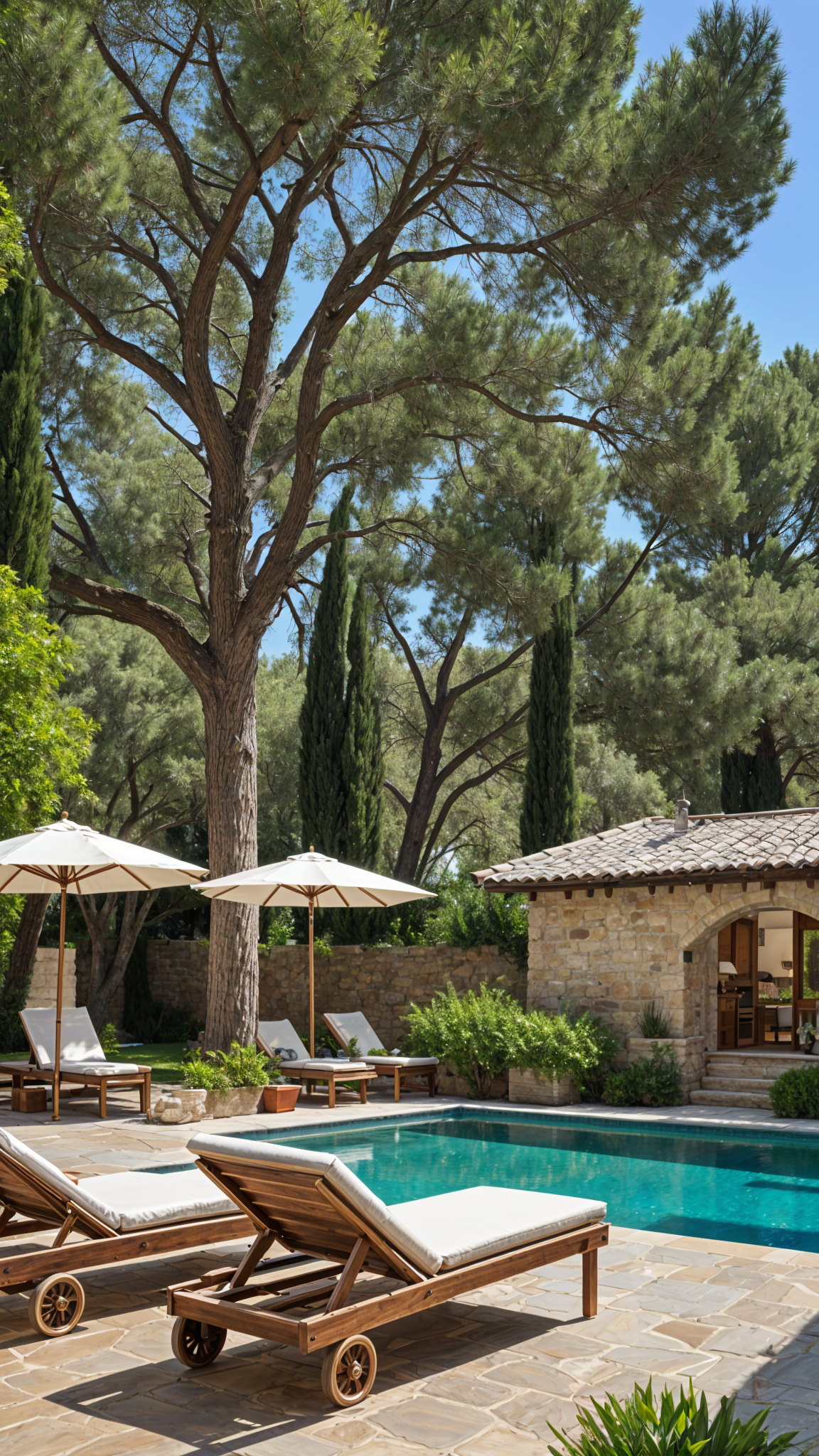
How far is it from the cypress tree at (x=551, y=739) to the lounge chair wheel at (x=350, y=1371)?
13.8 metres

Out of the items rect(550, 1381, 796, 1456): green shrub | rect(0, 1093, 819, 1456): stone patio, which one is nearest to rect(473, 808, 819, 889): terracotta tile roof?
rect(0, 1093, 819, 1456): stone patio

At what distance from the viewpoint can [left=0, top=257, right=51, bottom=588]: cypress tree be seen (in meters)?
12.2

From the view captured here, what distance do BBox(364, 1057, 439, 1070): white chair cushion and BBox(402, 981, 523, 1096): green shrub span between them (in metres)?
0.22

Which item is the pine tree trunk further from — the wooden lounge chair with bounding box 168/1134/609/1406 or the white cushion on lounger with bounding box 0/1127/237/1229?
the wooden lounge chair with bounding box 168/1134/609/1406

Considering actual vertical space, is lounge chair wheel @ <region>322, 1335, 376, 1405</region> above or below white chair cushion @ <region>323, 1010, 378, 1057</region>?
above

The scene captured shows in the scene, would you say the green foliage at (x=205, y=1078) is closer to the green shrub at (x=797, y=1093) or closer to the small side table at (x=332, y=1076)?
the small side table at (x=332, y=1076)

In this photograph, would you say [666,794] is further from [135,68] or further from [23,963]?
[135,68]

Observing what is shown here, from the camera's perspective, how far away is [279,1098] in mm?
11203

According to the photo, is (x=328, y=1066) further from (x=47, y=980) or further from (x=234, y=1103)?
(x=47, y=980)

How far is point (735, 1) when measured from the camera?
10438 millimetres

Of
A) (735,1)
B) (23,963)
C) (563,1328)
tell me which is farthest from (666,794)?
(563,1328)

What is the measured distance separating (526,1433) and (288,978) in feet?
47.9

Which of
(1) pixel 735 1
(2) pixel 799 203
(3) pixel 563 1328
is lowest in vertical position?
(3) pixel 563 1328

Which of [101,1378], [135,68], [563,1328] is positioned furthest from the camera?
[135,68]
